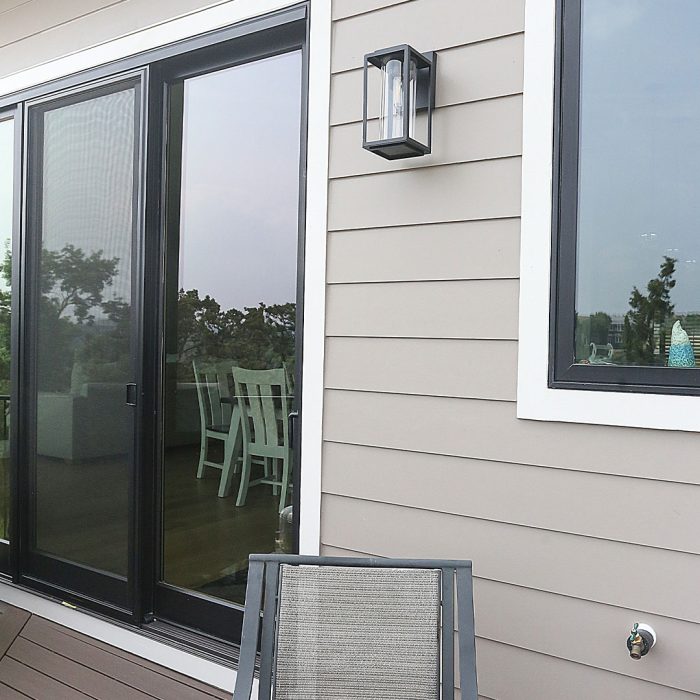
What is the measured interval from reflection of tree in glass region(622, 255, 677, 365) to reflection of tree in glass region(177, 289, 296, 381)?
1.13 m

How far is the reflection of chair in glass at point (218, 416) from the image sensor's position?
276cm

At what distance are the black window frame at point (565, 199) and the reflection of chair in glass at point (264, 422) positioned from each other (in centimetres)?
102

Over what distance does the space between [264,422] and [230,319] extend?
398mm

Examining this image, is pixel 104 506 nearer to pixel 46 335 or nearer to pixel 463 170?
pixel 46 335

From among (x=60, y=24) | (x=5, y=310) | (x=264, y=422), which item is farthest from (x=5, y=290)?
(x=264, y=422)

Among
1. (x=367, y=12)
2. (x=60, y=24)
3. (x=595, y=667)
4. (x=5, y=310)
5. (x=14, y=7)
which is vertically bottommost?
(x=595, y=667)

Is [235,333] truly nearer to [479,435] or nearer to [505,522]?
[479,435]

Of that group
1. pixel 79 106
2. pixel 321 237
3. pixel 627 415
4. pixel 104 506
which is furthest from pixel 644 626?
pixel 79 106

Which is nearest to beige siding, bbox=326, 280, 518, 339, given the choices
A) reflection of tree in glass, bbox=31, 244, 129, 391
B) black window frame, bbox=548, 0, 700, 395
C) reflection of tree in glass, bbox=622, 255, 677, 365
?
black window frame, bbox=548, 0, 700, 395

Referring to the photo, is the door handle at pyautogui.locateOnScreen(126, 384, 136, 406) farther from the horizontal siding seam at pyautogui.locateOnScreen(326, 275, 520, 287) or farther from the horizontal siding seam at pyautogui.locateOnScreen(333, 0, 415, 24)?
the horizontal siding seam at pyautogui.locateOnScreen(333, 0, 415, 24)

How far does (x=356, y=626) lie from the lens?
180cm

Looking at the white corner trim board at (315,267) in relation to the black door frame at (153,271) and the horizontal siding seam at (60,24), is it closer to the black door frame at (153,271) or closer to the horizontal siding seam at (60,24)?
the black door frame at (153,271)

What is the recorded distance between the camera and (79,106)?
10.4 feet

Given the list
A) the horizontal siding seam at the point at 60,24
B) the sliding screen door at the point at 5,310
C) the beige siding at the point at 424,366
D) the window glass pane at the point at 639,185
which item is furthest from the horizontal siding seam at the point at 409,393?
the sliding screen door at the point at 5,310
